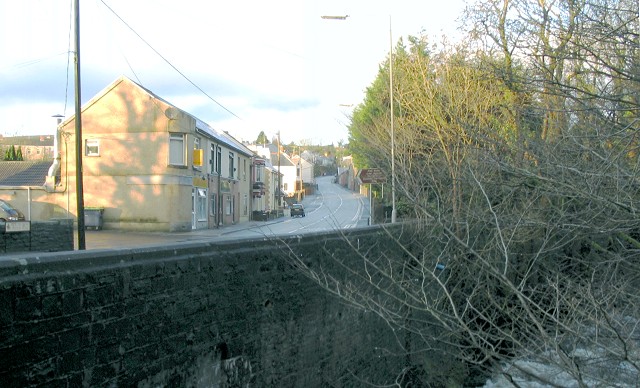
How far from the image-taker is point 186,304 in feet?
18.9

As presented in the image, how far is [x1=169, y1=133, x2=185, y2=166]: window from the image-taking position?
3250 centimetres

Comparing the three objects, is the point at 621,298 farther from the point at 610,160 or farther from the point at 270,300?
the point at 270,300

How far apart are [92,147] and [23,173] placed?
7878 millimetres

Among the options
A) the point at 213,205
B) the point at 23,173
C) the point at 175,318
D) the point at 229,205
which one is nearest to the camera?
the point at 175,318

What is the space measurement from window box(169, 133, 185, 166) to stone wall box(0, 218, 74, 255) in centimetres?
1654

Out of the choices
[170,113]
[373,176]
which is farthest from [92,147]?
[373,176]

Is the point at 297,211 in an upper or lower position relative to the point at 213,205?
lower

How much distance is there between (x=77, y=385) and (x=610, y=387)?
12.8ft

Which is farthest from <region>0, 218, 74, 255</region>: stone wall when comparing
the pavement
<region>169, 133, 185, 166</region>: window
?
<region>169, 133, 185, 166</region>: window

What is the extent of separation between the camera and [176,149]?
33.1m

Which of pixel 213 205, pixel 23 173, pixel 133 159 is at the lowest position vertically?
pixel 213 205

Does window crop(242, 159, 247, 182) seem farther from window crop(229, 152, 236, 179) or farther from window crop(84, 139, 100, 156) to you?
window crop(84, 139, 100, 156)

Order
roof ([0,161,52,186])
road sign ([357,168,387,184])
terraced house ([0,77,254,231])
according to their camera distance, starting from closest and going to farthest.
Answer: road sign ([357,168,387,184])
terraced house ([0,77,254,231])
roof ([0,161,52,186])

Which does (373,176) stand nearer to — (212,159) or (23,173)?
(212,159)
